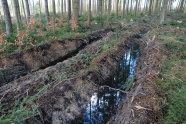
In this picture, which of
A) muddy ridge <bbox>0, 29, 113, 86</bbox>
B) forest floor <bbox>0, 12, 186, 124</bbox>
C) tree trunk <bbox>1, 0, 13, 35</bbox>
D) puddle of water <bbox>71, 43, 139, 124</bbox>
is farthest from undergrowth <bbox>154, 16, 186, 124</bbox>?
tree trunk <bbox>1, 0, 13, 35</bbox>

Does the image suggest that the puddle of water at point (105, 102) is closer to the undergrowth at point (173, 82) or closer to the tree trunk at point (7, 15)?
the undergrowth at point (173, 82)

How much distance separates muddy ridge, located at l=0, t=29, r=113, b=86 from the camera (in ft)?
19.3

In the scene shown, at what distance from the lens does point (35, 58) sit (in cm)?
713

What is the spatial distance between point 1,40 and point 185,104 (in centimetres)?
786

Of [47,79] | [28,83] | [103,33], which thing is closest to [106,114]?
[47,79]

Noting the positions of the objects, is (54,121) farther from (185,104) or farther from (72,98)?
(185,104)

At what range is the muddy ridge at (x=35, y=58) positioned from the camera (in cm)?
589

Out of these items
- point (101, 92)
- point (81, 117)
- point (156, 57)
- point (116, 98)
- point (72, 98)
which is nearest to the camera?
point (81, 117)

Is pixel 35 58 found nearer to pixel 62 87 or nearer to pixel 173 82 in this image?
pixel 62 87

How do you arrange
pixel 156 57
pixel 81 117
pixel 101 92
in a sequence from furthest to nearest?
pixel 156 57 → pixel 101 92 → pixel 81 117

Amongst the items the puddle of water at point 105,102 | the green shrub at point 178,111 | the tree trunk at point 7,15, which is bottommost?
the puddle of water at point 105,102

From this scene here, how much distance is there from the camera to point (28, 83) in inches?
181

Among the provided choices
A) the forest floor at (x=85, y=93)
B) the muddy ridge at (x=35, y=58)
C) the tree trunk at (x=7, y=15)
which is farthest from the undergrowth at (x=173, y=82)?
the tree trunk at (x=7, y=15)

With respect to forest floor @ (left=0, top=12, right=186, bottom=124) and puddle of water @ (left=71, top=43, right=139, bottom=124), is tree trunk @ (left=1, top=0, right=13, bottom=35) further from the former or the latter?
puddle of water @ (left=71, top=43, right=139, bottom=124)
